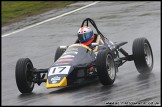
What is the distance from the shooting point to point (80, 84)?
1377 centimetres

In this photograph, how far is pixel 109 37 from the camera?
21.1m

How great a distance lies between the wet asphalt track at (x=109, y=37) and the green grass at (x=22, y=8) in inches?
53.8

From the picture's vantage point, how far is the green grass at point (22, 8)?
26.5 m

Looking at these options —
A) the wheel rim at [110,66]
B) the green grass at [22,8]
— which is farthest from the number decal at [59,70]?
the green grass at [22,8]

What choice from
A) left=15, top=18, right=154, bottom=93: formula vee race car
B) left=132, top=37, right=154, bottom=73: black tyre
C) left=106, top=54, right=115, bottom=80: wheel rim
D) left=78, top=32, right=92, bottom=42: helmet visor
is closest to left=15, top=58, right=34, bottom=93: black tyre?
left=15, top=18, right=154, bottom=93: formula vee race car

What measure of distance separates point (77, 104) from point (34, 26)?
13907mm

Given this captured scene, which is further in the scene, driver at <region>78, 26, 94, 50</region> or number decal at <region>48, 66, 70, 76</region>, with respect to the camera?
driver at <region>78, 26, 94, 50</region>

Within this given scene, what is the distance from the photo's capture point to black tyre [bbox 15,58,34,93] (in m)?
13.1

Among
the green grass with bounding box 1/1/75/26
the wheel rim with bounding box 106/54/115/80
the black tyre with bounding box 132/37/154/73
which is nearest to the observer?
the wheel rim with bounding box 106/54/115/80

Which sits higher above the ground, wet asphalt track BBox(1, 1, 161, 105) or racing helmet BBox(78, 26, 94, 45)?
racing helmet BBox(78, 26, 94, 45)

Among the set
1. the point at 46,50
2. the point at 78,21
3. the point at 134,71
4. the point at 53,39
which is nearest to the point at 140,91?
the point at 134,71

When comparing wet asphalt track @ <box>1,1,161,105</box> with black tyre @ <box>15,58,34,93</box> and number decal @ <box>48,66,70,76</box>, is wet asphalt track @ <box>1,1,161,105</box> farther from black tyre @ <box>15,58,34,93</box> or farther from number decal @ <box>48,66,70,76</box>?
number decal @ <box>48,66,70,76</box>

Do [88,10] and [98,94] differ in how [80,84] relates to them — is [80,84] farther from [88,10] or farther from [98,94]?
[88,10]

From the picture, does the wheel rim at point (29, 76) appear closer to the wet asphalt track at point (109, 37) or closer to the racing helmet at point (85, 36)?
the wet asphalt track at point (109, 37)
